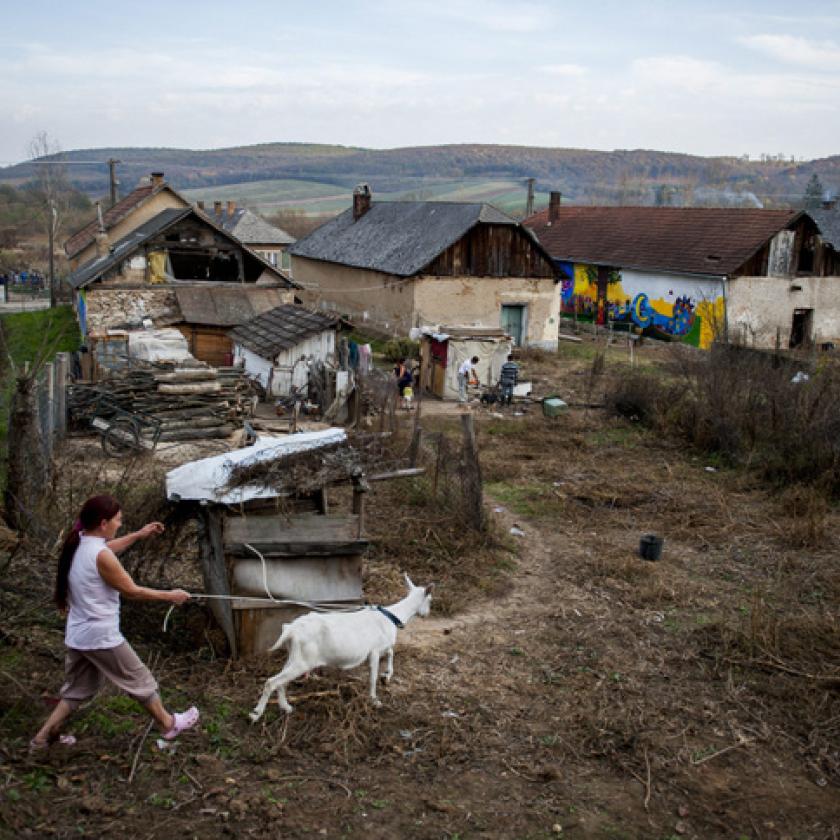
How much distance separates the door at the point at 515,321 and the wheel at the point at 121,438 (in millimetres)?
16376

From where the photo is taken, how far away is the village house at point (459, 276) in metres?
28.4

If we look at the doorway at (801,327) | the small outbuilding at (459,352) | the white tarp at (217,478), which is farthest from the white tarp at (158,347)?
the doorway at (801,327)

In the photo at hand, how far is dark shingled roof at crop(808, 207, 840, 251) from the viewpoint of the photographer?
38281mm

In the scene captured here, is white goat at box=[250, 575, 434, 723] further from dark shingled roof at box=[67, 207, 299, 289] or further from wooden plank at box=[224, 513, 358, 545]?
dark shingled roof at box=[67, 207, 299, 289]

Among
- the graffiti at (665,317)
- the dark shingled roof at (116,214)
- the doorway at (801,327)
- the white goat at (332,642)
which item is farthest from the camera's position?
the dark shingled roof at (116,214)

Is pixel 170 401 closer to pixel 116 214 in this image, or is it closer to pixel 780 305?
pixel 780 305

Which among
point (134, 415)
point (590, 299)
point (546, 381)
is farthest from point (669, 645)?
point (590, 299)

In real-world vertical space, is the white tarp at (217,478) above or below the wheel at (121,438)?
above

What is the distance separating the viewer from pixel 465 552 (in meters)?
10.8

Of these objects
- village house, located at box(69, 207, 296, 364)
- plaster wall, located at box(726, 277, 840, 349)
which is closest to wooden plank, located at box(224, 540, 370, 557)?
village house, located at box(69, 207, 296, 364)

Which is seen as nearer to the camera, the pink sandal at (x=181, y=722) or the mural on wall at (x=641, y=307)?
the pink sandal at (x=181, y=722)

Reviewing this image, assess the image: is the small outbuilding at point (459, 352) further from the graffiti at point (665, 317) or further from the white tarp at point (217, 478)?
the white tarp at point (217, 478)

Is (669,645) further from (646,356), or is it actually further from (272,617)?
(646,356)

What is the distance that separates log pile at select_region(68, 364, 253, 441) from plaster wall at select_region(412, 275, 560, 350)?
11377 millimetres
